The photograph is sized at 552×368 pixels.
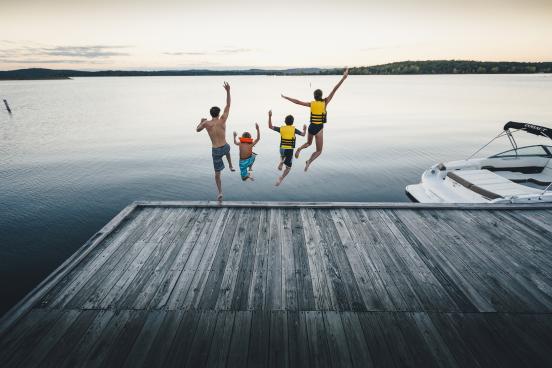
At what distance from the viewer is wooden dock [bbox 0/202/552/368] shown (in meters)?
3.48

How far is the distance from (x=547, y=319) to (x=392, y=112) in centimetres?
4583

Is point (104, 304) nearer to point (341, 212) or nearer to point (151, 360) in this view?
point (151, 360)

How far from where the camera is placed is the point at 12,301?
25.6 feet

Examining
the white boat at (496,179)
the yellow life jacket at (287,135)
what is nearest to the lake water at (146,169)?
the white boat at (496,179)

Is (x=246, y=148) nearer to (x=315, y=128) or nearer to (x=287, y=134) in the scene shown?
(x=287, y=134)

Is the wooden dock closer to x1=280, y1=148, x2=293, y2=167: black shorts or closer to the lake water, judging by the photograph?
x1=280, y1=148, x2=293, y2=167: black shorts

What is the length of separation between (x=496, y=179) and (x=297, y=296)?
1012cm

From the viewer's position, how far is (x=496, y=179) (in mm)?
10422

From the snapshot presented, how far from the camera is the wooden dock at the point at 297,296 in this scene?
348cm

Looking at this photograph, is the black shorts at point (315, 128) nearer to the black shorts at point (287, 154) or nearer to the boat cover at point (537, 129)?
the black shorts at point (287, 154)

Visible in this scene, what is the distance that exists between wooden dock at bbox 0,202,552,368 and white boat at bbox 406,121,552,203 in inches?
103

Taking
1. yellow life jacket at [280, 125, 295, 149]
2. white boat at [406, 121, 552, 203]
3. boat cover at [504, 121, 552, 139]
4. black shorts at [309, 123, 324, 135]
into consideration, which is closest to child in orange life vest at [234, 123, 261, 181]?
yellow life jacket at [280, 125, 295, 149]

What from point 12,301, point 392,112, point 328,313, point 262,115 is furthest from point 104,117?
point 328,313

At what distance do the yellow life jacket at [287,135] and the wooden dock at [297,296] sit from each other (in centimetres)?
270
